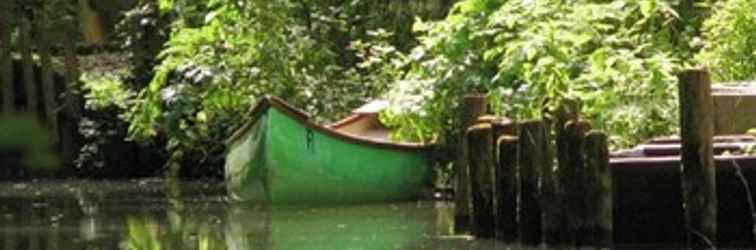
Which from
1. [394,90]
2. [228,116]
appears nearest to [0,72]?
[228,116]

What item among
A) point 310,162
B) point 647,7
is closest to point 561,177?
point 647,7

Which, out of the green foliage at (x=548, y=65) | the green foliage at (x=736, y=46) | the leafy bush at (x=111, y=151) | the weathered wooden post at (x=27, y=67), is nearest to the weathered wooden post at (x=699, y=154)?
the green foliage at (x=548, y=65)

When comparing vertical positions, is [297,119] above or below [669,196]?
above

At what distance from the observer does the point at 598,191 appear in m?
13.9

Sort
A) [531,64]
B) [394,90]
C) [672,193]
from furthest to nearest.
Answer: [394,90]
[531,64]
[672,193]

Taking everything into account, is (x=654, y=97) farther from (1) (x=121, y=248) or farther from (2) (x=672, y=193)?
(1) (x=121, y=248)

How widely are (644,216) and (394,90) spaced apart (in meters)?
8.48

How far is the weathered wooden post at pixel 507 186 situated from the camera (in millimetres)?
14930

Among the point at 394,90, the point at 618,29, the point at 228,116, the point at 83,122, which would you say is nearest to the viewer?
the point at 618,29

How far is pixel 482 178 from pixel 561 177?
61.2 inches

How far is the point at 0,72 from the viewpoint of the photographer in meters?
32.2

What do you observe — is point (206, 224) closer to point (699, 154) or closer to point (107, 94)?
point (699, 154)

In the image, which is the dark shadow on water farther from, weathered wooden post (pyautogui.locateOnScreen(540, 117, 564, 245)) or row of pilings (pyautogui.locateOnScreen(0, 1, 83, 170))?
row of pilings (pyautogui.locateOnScreen(0, 1, 83, 170))

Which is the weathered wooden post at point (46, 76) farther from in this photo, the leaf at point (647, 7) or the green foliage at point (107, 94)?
the leaf at point (647, 7)
